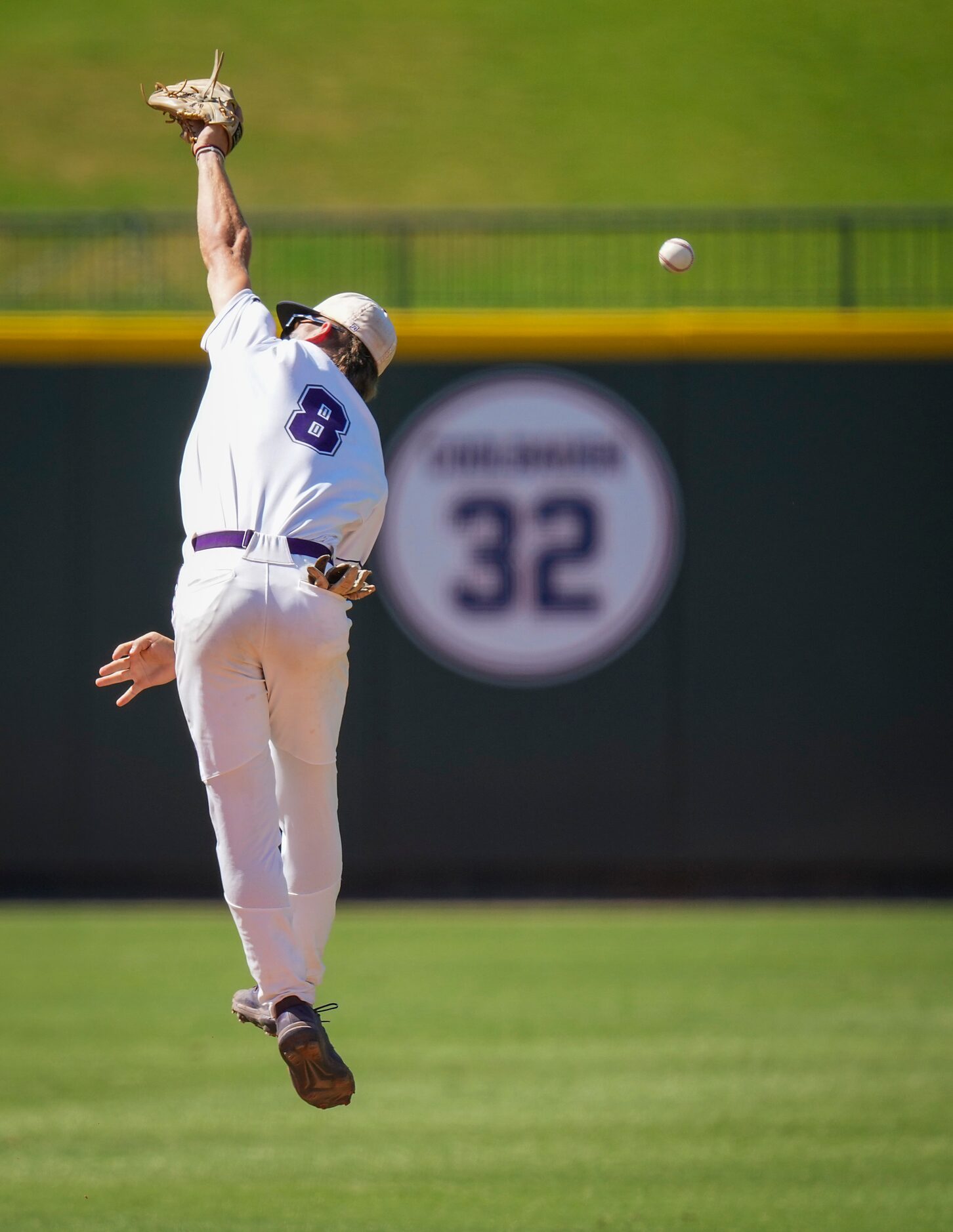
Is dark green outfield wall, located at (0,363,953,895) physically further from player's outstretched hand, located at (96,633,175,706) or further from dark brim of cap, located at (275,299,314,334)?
player's outstretched hand, located at (96,633,175,706)

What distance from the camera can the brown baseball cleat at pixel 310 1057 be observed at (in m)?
4.37

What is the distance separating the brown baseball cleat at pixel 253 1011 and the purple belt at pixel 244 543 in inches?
47.2

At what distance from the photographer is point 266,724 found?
4500 mm

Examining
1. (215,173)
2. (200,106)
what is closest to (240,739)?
(215,173)

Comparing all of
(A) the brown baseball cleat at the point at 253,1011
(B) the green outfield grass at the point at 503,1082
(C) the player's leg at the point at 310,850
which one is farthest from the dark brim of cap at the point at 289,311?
(B) the green outfield grass at the point at 503,1082

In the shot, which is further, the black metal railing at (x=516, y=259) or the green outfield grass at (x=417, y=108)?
the green outfield grass at (x=417, y=108)

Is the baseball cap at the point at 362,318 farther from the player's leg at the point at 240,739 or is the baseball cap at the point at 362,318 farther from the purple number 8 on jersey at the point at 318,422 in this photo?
the player's leg at the point at 240,739

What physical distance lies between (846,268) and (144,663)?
773 cm

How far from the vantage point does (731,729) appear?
440 inches

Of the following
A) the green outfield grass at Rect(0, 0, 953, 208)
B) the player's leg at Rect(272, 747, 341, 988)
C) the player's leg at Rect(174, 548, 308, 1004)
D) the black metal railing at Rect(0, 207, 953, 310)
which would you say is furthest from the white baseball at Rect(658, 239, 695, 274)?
the green outfield grass at Rect(0, 0, 953, 208)

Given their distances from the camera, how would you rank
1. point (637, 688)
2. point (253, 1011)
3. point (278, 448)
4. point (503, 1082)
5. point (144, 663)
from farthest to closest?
point (637, 688), point (503, 1082), point (144, 663), point (253, 1011), point (278, 448)

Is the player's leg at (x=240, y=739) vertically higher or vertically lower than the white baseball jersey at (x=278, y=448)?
lower

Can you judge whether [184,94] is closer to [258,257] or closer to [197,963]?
[197,963]

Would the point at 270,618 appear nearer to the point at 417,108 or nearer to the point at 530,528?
the point at 530,528
